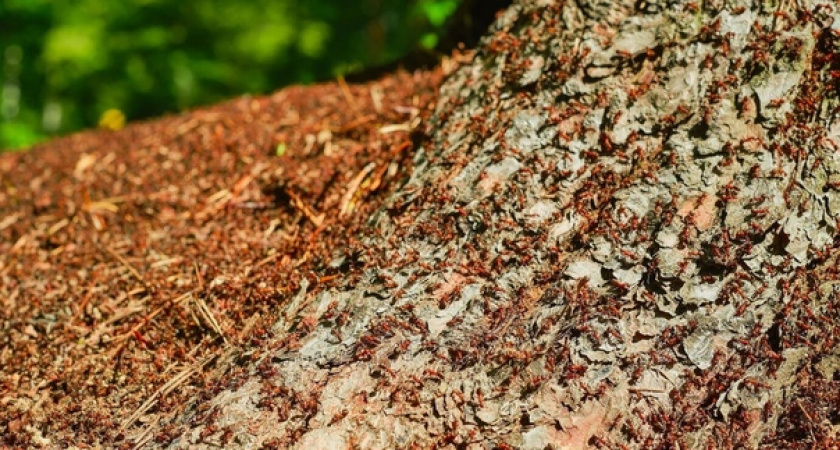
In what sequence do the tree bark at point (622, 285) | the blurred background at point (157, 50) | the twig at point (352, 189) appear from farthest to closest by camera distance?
1. the blurred background at point (157, 50)
2. the twig at point (352, 189)
3. the tree bark at point (622, 285)

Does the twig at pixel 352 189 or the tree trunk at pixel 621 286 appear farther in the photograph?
the twig at pixel 352 189

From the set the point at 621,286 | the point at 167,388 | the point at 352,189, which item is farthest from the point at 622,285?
the point at 167,388

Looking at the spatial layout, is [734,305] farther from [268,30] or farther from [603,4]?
[268,30]

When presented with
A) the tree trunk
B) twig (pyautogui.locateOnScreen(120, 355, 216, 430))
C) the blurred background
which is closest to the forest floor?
twig (pyautogui.locateOnScreen(120, 355, 216, 430))

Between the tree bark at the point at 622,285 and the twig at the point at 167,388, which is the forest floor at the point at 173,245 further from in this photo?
the tree bark at the point at 622,285

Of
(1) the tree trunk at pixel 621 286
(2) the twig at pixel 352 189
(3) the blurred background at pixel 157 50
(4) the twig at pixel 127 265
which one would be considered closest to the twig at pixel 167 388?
(1) the tree trunk at pixel 621 286

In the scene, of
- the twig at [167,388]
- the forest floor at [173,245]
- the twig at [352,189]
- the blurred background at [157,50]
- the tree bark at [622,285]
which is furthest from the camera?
the blurred background at [157,50]
